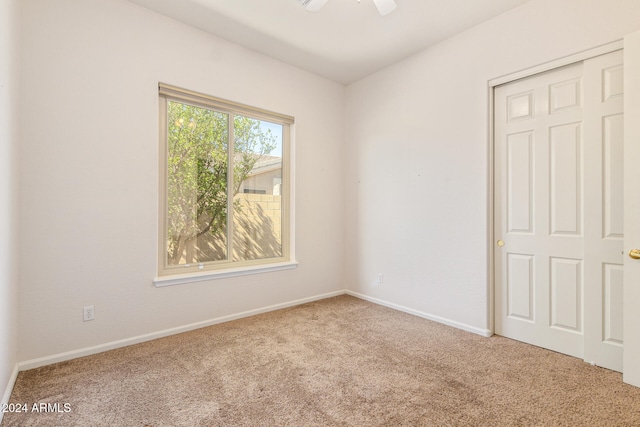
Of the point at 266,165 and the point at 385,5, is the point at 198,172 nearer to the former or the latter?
the point at 266,165

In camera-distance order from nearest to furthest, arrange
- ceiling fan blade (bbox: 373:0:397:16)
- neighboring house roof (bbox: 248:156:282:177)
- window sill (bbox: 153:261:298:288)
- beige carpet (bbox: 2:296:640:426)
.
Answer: beige carpet (bbox: 2:296:640:426) < ceiling fan blade (bbox: 373:0:397:16) < window sill (bbox: 153:261:298:288) < neighboring house roof (bbox: 248:156:282:177)

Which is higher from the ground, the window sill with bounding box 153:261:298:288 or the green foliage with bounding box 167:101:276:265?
the green foliage with bounding box 167:101:276:265

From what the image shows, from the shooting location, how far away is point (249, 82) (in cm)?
333

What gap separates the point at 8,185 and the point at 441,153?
133 inches

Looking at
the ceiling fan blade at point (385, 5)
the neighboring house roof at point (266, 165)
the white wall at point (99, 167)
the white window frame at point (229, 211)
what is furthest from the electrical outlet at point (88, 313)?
the ceiling fan blade at point (385, 5)

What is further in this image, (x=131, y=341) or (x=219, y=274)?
(x=219, y=274)

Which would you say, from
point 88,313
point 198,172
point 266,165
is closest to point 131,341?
point 88,313

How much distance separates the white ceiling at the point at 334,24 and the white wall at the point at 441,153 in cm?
20

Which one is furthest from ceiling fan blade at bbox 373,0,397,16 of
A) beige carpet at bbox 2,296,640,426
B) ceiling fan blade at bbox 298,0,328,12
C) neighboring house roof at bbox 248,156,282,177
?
beige carpet at bbox 2,296,640,426

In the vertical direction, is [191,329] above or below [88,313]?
below

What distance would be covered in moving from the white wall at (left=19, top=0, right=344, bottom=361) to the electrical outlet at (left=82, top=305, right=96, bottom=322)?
3 centimetres

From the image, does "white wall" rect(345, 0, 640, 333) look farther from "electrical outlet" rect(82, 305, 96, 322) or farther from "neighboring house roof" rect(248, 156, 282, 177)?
"electrical outlet" rect(82, 305, 96, 322)

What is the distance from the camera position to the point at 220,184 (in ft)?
10.7

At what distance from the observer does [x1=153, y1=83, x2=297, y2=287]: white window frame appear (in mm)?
2861
